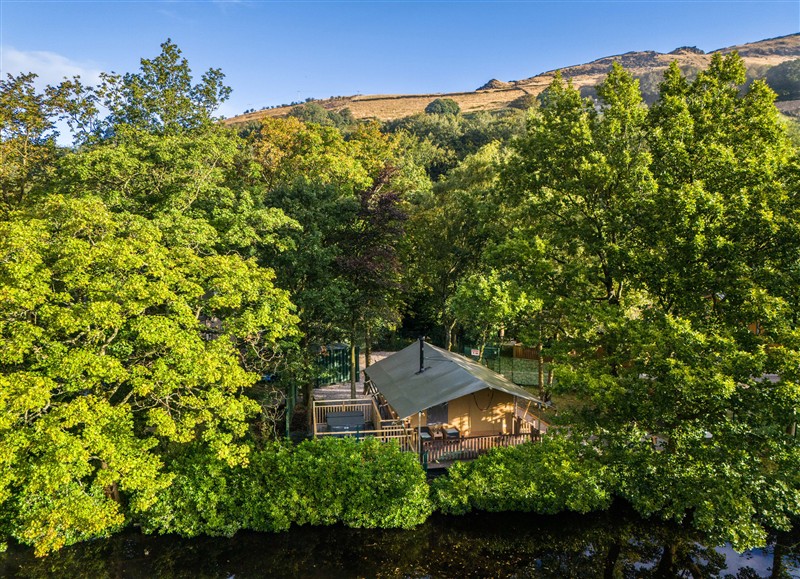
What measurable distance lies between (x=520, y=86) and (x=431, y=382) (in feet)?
506

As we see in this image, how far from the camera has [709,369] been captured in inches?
420

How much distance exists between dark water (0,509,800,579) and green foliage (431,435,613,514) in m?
0.60

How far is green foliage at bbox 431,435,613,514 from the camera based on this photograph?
14.2 metres

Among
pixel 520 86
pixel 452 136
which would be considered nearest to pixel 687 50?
pixel 520 86

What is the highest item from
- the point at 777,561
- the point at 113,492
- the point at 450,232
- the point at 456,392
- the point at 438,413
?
the point at 450,232

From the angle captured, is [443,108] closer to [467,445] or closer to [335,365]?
[335,365]

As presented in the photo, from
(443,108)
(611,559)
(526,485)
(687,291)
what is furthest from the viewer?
(443,108)

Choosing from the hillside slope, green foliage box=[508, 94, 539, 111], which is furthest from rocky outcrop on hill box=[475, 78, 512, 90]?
green foliage box=[508, 94, 539, 111]

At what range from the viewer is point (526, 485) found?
1500 cm

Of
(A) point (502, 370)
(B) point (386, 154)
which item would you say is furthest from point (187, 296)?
(B) point (386, 154)

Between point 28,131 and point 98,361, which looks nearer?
point 98,361

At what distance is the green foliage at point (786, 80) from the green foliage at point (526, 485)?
86874 mm

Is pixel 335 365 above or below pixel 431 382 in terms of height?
below

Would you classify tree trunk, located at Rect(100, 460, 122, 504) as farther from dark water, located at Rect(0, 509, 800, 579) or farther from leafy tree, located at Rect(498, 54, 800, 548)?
leafy tree, located at Rect(498, 54, 800, 548)
